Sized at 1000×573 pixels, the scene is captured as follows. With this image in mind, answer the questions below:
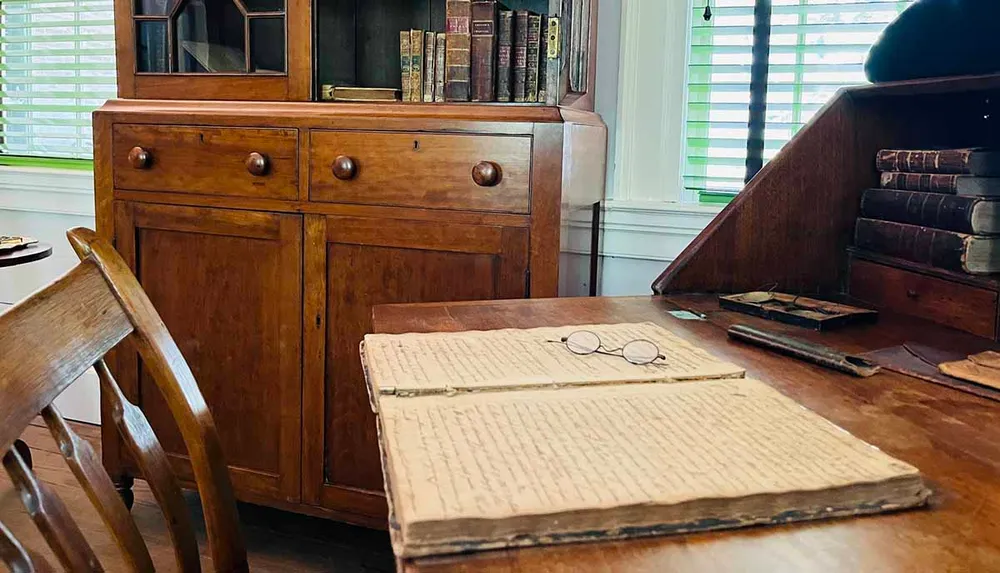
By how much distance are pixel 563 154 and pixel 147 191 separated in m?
0.93

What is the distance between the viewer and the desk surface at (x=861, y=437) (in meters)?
0.48

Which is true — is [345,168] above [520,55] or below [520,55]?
below

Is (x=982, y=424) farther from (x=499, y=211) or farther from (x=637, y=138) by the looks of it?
(x=637, y=138)

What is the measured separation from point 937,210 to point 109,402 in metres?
1.02

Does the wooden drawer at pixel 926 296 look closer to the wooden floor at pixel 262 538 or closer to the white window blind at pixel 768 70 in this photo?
the white window blind at pixel 768 70

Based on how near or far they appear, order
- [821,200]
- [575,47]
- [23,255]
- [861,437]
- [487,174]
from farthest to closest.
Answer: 1. [23,255]
2. [575,47]
3. [487,174]
4. [821,200]
5. [861,437]

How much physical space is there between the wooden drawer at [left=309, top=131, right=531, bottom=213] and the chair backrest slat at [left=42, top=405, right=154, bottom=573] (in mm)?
1002

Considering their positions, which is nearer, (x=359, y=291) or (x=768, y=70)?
(x=359, y=291)

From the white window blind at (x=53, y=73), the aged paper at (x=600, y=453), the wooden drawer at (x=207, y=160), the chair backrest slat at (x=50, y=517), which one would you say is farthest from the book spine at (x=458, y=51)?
the white window blind at (x=53, y=73)

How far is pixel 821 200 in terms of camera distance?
132 cm

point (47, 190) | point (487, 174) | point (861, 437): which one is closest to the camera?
point (861, 437)

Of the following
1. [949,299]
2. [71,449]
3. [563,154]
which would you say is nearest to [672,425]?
[71,449]

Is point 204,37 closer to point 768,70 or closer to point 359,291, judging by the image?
point 359,291

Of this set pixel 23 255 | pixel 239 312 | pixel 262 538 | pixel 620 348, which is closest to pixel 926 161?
pixel 620 348
